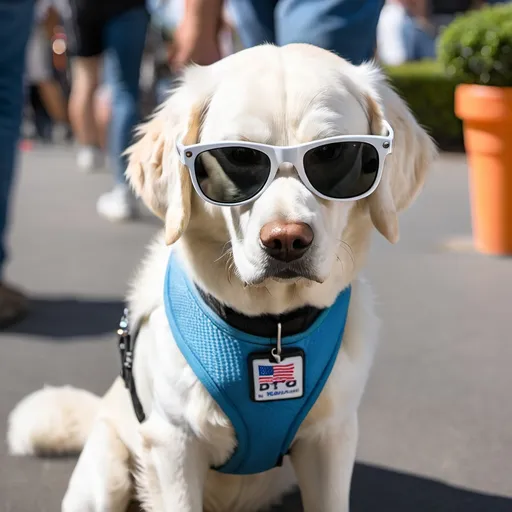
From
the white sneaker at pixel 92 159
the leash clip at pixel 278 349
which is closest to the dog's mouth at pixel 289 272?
the leash clip at pixel 278 349

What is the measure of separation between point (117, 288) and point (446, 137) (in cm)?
621

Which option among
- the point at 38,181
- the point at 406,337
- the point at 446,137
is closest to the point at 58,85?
the point at 38,181

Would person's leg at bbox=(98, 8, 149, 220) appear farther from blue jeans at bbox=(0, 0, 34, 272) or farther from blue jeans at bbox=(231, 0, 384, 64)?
blue jeans at bbox=(231, 0, 384, 64)

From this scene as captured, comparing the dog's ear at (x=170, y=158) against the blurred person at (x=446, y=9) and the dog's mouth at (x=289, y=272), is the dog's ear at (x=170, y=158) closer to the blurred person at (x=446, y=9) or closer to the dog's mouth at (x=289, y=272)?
the dog's mouth at (x=289, y=272)

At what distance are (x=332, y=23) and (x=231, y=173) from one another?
4.04 feet

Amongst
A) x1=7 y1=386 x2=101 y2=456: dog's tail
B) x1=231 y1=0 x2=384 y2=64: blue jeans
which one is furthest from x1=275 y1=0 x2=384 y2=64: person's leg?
x1=7 y1=386 x2=101 y2=456: dog's tail

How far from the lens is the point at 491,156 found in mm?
5082

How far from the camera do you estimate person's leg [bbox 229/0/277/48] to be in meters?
3.57

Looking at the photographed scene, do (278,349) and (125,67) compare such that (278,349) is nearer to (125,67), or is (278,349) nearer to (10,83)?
(10,83)

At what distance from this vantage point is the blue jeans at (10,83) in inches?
156

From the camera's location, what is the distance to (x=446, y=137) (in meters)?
9.85

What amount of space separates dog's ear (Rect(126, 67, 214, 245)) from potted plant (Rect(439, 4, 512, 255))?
10.6ft

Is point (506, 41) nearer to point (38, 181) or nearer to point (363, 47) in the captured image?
point (363, 47)

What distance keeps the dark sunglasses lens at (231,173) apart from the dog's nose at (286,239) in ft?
0.52
